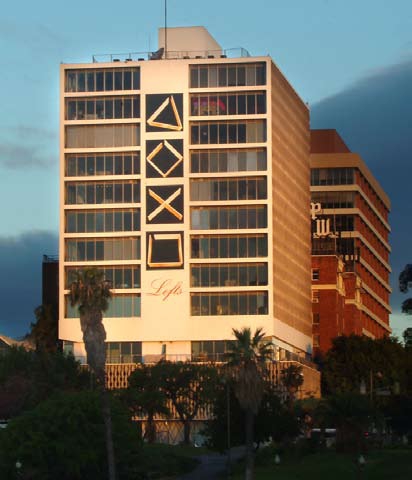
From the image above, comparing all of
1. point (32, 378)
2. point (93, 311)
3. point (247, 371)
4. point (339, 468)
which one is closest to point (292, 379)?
point (32, 378)

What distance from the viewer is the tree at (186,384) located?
186000 mm

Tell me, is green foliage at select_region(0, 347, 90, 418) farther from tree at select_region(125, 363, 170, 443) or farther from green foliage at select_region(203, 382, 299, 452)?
green foliage at select_region(203, 382, 299, 452)

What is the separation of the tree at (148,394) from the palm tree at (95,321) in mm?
62089

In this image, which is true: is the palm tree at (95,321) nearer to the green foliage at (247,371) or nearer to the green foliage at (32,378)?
the green foliage at (247,371)

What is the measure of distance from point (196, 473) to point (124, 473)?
19.1m

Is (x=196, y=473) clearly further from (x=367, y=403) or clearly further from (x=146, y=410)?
(x=146, y=410)

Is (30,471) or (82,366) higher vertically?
(82,366)

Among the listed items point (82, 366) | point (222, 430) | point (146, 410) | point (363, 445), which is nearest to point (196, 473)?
point (222, 430)

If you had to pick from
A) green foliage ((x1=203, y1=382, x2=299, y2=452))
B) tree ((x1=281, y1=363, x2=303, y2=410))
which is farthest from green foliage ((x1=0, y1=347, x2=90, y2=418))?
tree ((x1=281, y1=363, x2=303, y2=410))

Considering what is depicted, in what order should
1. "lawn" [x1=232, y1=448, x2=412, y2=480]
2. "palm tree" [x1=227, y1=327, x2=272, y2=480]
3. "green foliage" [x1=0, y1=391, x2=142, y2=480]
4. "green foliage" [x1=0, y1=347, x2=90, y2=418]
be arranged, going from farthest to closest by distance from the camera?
"green foliage" [x1=0, y1=347, x2=90, y2=418] < "green foliage" [x1=0, y1=391, x2=142, y2=480] < "lawn" [x1=232, y1=448, x2=412, y2=480] < "palm tree" [x1=227, y1=327, x2=272, y2=480]

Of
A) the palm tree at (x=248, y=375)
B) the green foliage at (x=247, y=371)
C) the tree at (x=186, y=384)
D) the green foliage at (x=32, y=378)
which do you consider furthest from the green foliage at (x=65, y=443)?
the tree at (x=186, y=384)

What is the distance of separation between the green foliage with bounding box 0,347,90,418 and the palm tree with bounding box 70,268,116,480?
2191 inches

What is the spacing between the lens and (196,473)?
489 feet

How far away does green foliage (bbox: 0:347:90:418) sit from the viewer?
175 metres
